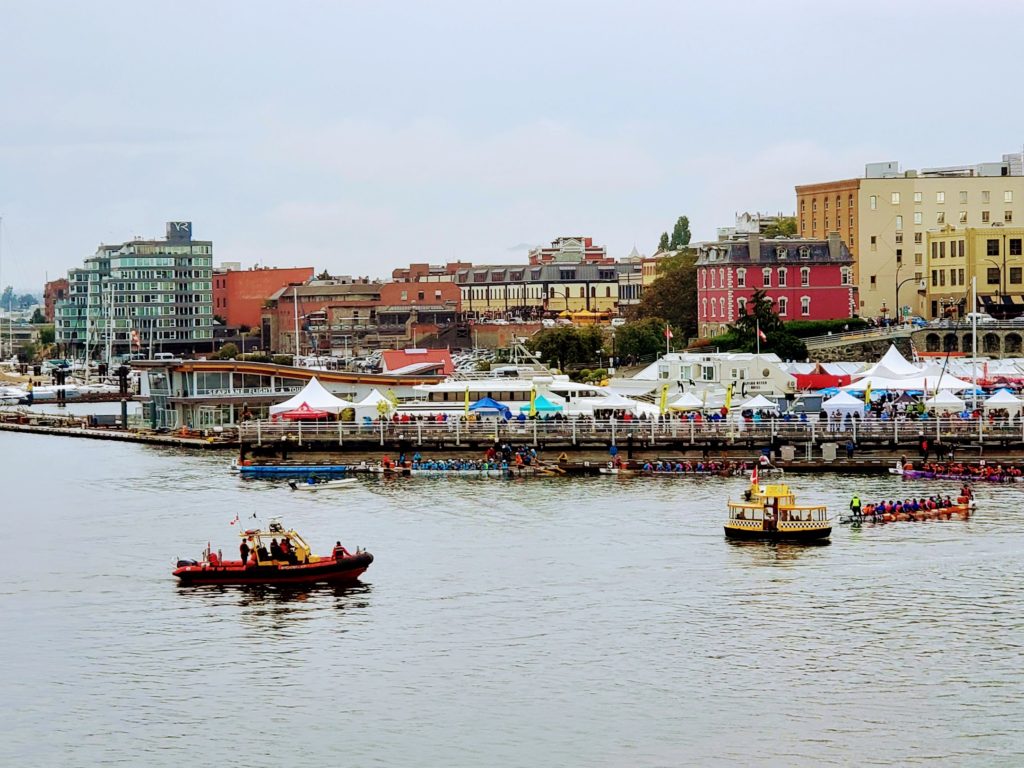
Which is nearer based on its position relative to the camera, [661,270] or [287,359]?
[287,359]

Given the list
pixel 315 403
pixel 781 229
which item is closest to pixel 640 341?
pixel 781 229

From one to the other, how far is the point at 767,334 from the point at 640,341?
26.3m

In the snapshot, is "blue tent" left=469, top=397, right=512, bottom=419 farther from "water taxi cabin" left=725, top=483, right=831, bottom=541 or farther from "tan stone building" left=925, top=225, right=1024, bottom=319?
"tan stone building" left=925, top=225, right=1024, bottom=319

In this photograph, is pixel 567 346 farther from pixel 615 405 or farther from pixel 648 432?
pixel 648 432

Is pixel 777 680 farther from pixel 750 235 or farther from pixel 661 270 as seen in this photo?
pixel 661 270

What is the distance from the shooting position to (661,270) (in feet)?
643

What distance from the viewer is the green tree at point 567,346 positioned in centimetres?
15550

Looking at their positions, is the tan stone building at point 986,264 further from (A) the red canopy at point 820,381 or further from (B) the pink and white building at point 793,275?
(A) the red canopy at point 820,381

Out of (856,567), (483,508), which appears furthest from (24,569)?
(856,567)

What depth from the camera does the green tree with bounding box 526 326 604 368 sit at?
15550 centimetres

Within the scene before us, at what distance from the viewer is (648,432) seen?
92500mm

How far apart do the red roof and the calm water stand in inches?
2288

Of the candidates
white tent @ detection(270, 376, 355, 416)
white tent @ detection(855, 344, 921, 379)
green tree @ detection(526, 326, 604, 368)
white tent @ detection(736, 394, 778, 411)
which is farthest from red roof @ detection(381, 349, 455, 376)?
white tent @ detection(736, 394, 778, 411)

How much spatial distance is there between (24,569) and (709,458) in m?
36.0
